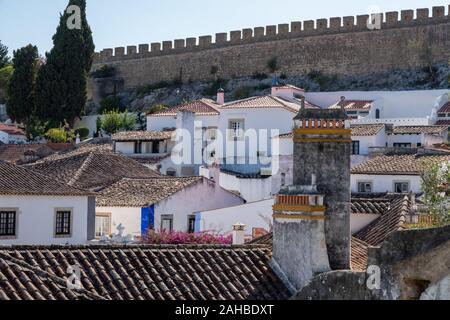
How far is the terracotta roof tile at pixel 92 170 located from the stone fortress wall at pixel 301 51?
1078 inches

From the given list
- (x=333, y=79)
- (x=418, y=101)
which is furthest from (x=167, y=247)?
(x=333, y=79)

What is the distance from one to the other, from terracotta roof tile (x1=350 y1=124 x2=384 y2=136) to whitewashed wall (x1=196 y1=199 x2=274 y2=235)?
1364 cm

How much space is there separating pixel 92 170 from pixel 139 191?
3.82m

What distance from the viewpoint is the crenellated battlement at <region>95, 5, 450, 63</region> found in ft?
215

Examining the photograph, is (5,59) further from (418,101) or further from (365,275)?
(365,275)

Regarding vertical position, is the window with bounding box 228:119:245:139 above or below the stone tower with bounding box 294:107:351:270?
above

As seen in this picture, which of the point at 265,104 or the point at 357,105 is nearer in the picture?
the point at 265,104

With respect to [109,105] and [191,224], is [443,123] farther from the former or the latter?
[109,105]

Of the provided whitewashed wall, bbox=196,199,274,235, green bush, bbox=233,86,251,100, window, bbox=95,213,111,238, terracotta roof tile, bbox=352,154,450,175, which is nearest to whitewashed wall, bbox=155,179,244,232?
whitewashed wall, bbox=196,199,274,235

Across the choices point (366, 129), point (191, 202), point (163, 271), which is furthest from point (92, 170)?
point (163, 271)

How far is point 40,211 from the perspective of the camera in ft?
93.7

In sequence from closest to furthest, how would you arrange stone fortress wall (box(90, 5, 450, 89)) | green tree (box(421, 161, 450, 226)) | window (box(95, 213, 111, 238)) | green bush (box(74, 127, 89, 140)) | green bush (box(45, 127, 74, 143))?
green tree (box(421, 161, 450, 226)) → window (box(95, 213, 111, 238)) → green bush (box(45, 127, 74, 143)) → green bush (box(74, 127, 89, 140)) → stone fortress wall (box(90, 5, 450, 89))

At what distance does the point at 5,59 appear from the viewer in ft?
286

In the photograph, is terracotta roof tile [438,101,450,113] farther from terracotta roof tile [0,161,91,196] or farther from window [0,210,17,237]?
window [0,210,17,237]
